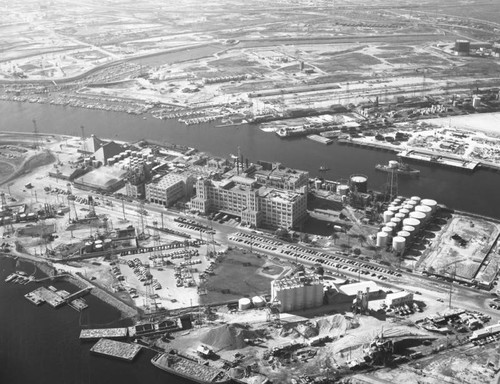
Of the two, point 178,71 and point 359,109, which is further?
point 178,71

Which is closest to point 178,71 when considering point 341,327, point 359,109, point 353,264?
point 359,109

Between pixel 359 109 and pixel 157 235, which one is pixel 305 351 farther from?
pixel 359 109

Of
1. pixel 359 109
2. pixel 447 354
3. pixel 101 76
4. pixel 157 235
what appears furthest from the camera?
pixel 101 76

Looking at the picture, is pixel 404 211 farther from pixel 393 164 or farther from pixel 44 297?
pixel 44 297

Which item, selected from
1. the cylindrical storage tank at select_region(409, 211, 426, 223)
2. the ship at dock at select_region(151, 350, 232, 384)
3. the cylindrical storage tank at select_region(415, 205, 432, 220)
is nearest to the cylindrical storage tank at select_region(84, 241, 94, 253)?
the ship at dock at select_region(151, 350, 232, 384)

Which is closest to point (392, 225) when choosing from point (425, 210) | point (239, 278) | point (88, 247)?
point (425, 210)

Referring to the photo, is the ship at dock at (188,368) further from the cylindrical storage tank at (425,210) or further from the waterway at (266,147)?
the waterway at (266,147)

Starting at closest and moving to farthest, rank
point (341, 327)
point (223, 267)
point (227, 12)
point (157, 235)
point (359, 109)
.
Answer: point (341, 327) → point (223, 267) → point (157, 235) → point (359, 109) → point (227, 12)

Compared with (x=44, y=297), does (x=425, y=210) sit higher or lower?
higher
